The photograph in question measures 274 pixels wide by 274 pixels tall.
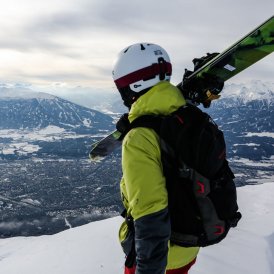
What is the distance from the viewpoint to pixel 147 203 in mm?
3391

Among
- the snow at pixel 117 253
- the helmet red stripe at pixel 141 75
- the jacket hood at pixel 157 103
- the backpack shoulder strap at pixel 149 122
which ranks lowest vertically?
the snow at pixel 117 253

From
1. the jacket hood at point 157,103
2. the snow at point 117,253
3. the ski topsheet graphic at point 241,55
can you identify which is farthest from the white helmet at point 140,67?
the snow at point 117,253

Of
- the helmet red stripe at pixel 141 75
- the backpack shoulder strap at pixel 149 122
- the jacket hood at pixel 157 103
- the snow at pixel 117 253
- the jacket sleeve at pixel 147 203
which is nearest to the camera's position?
the jacket sleeve at pixel 147 203

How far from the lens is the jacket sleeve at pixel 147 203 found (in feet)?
11.1

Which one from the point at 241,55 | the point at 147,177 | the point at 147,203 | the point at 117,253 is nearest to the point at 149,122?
the point at 147,177

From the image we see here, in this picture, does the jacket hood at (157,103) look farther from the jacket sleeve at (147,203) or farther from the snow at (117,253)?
the snow at (117,253)

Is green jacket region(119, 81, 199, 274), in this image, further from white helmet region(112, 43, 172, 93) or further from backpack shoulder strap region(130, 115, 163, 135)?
white helmet region(112, 43, 172, 93)

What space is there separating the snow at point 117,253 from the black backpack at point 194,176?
16.0 feet

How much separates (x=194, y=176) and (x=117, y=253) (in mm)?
7731

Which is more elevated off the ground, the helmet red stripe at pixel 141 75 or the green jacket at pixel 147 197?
the helmet red stripe at pixel 141 75

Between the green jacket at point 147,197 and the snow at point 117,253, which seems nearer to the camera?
the green jacket at point 147,197

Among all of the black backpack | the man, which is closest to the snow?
the black backpack

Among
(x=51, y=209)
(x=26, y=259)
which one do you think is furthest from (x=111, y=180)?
(x=26, y=259)

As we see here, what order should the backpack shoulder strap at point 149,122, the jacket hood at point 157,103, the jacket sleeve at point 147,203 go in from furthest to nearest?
the jacket hood at point 157,103 < the backpack shoulder strap at point 149,122 < the jacket sleeve at point 147,203
